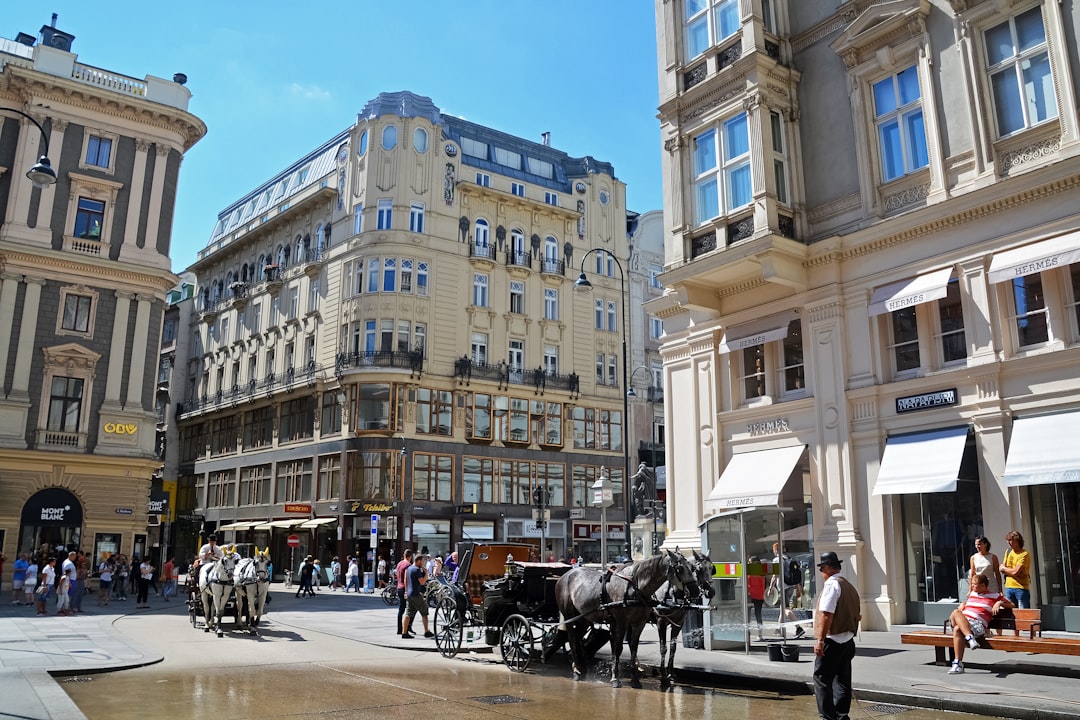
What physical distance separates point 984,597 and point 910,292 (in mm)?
6727

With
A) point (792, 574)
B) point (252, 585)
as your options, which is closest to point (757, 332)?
point (792, 574)

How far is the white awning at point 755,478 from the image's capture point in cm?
1817

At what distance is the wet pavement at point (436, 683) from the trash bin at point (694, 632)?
346 mm

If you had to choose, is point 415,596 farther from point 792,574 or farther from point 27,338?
point 27,338

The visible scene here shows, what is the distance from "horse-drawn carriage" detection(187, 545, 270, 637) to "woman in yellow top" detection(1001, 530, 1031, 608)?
14993 mm

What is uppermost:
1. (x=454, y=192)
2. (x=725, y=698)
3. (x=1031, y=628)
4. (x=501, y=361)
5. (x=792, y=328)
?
(x=454, y=192)

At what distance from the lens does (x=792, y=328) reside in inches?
762

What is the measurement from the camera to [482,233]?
53.2m

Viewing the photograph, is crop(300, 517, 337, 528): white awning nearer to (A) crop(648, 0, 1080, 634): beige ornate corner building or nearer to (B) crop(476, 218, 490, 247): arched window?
(B) crop(476, 218, 490, 247): arched window

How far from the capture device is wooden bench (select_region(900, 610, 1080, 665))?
1065cm

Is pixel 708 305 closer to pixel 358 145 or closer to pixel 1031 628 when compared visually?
pixel 1031 628

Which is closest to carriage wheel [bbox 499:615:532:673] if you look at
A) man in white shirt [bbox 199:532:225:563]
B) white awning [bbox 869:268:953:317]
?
man in white shirt [bbox 199:532:225:563]

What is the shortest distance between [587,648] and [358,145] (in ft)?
140

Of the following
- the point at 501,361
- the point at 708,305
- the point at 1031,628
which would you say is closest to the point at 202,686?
the point at 1031,628
